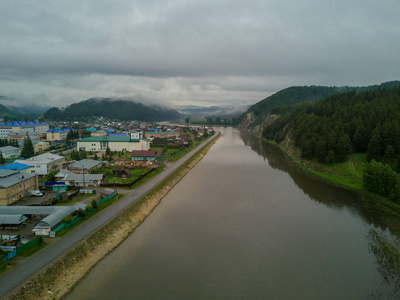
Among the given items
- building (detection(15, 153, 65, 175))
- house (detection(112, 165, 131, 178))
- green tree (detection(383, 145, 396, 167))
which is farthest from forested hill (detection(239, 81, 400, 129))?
building (detection(15, 153, 65, 175))

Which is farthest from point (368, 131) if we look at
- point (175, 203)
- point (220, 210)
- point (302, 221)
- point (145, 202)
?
point (145, 202)

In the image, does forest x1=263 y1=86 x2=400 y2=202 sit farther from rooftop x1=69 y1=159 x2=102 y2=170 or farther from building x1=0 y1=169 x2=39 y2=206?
building x1=0 y1=169 x2=39 y2=206

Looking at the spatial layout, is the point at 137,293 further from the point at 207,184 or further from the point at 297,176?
the point at 297,176

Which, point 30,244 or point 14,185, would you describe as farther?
point 14,185

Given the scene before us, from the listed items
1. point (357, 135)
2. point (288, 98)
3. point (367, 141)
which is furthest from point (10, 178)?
point (288, 98)

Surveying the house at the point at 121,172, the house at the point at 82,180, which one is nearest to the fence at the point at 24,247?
the house at the point at 82,180

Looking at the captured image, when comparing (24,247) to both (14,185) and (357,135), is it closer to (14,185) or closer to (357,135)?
(14,185)
